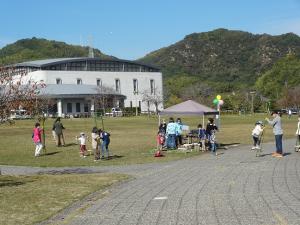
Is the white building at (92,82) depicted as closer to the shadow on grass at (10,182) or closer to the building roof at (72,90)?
the building roof at (72,90)

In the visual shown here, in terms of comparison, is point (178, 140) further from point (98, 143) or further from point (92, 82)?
point (92, 82)

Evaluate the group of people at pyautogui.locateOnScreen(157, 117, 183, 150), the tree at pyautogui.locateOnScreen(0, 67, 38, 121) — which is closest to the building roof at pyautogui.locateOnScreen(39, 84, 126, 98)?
the group of people at pyautogui.locateOnScreen(157, 117, 183, 150)

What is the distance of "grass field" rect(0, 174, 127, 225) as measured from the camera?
10.4 meters

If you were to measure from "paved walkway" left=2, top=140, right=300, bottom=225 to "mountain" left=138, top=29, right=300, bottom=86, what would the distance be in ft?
489

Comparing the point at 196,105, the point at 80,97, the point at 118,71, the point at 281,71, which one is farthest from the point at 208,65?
the point at 196,105

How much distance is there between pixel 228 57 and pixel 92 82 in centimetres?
8721

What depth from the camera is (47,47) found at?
162250 millimetres

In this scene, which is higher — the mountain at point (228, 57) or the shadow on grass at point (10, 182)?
the mountain at point (228, 57)

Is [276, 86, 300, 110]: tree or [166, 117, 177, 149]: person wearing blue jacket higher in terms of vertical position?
[276, 86, 300, 110]: tree

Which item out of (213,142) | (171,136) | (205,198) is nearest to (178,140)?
(171,136)

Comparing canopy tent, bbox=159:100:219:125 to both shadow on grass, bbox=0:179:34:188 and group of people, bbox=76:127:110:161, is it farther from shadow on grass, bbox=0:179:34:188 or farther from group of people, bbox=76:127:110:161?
shadow on grass, bbox=0:179:34:188

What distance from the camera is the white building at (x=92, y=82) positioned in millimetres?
97000

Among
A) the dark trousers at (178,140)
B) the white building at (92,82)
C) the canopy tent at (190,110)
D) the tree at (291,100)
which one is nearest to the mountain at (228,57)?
the white building at (92,82)

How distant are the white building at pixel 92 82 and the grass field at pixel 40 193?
7328 cm
